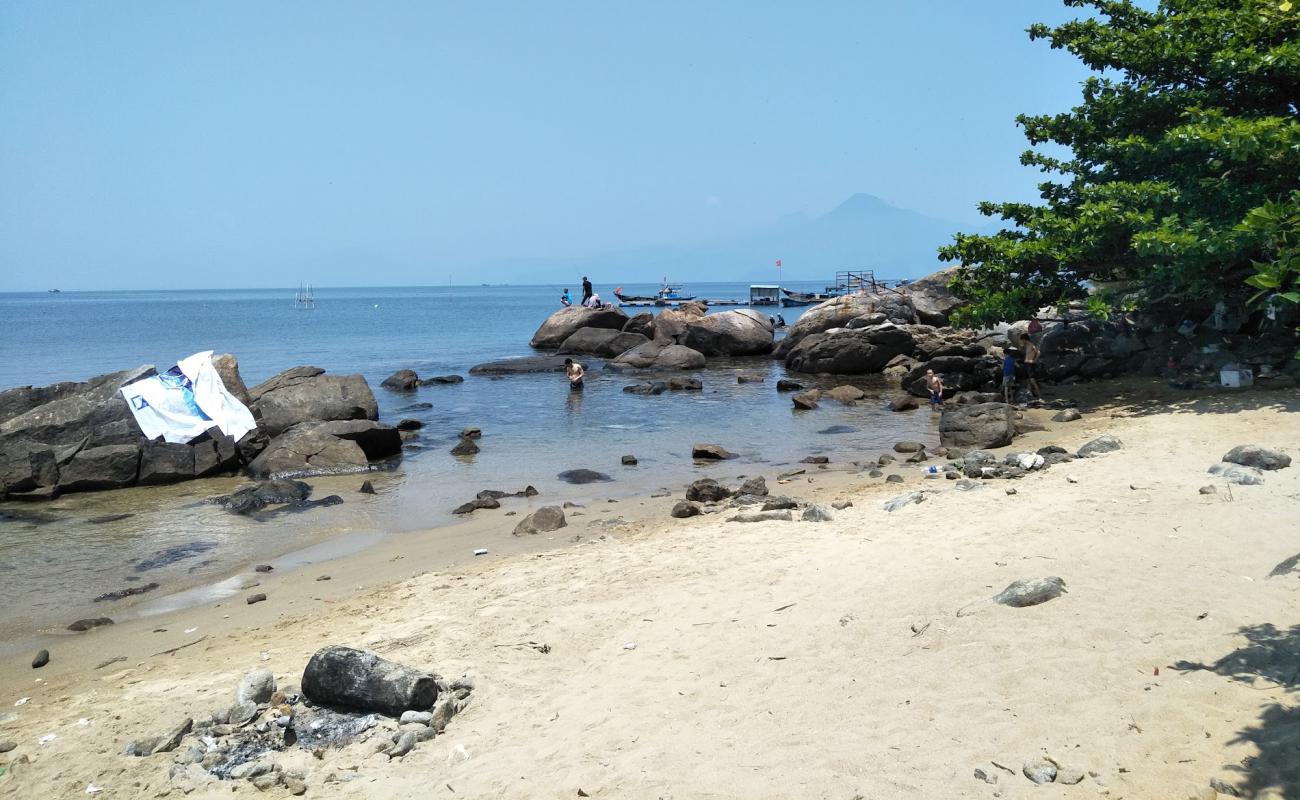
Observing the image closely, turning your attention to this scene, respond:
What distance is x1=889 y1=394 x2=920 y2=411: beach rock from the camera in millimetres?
21250

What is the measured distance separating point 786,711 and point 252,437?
49.0ft

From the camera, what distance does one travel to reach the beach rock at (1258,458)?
365 inches

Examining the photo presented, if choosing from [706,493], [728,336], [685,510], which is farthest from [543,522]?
[728,336]

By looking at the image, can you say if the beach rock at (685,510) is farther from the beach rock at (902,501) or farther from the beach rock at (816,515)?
the beach rock at (902,501)

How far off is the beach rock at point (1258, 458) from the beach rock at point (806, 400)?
12.7m

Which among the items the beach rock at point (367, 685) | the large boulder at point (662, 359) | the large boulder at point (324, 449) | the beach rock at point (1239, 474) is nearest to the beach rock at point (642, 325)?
the large boulder at point (662, 359)

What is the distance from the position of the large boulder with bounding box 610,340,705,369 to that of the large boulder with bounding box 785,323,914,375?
518cm

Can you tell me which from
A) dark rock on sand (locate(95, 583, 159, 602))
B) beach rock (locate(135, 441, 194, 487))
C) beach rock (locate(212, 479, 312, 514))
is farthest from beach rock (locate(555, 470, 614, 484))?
beach rock (locate(135, 441, 194, 487))

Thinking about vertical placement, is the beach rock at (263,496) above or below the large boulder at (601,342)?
below

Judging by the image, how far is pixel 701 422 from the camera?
20781mm

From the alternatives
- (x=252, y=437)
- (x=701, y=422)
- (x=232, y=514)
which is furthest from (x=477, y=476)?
(x=701, y=422)

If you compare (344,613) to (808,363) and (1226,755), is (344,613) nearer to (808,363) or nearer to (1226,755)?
(1226,755)

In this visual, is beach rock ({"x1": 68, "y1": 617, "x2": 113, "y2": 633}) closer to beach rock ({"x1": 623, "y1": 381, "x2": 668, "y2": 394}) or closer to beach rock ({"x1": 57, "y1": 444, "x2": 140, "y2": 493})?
beach rock ({"x1": 57, "y1": 444, "x2": 140, "y2": 493})

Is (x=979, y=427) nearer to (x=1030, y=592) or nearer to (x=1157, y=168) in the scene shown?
(x=1157, y=168)
